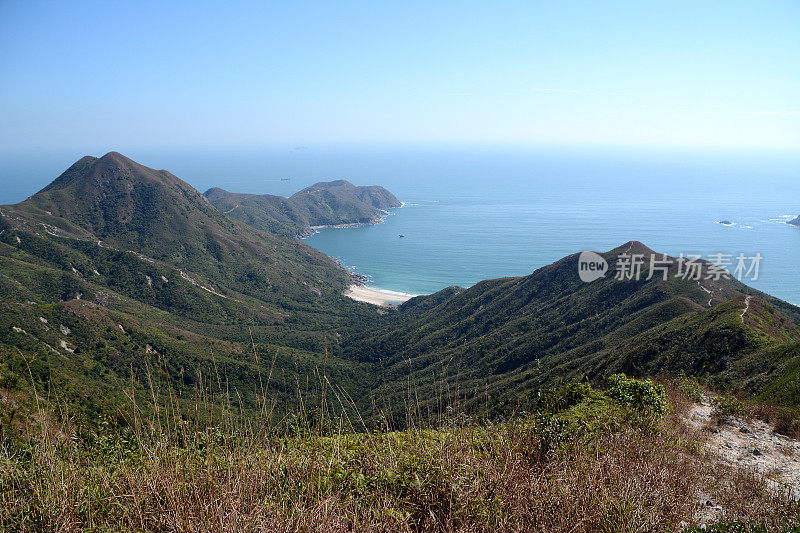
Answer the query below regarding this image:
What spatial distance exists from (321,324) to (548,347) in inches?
2150

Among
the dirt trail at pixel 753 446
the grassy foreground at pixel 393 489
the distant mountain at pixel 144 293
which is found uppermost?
the grassy foreground at pixel 393 489

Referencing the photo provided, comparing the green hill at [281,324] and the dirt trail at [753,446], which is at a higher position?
the dirt trail at [753,446]

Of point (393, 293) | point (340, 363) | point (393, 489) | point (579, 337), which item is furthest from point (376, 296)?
point (393, 489)

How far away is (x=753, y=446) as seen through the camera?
7.38 meters

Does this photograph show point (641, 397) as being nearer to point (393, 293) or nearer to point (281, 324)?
point (281, 324)

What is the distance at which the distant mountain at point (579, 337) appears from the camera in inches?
805

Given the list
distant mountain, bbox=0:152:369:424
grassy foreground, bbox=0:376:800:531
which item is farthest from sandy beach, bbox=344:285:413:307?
grassy foreground, bbox=0:376:800:531

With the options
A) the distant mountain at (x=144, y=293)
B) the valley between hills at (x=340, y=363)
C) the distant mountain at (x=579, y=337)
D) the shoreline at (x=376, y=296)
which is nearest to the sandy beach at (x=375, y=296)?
the shoreline at (x=376, y=296)

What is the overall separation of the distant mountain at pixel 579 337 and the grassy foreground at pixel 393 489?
2.94 ft

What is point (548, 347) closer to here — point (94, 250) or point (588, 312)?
point (588, 312)

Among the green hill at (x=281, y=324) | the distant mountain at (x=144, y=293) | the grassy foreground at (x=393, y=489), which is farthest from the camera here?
the distant mountain at (x=144, y=293)

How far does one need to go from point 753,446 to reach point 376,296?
11166 centimetres

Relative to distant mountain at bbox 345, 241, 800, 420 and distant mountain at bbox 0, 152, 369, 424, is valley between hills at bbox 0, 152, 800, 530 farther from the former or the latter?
distant mountain at bbox 0, 152, 369, 424

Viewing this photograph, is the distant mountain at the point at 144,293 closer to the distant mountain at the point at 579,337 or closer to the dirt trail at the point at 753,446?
the dirt trail at the point at 753,446
